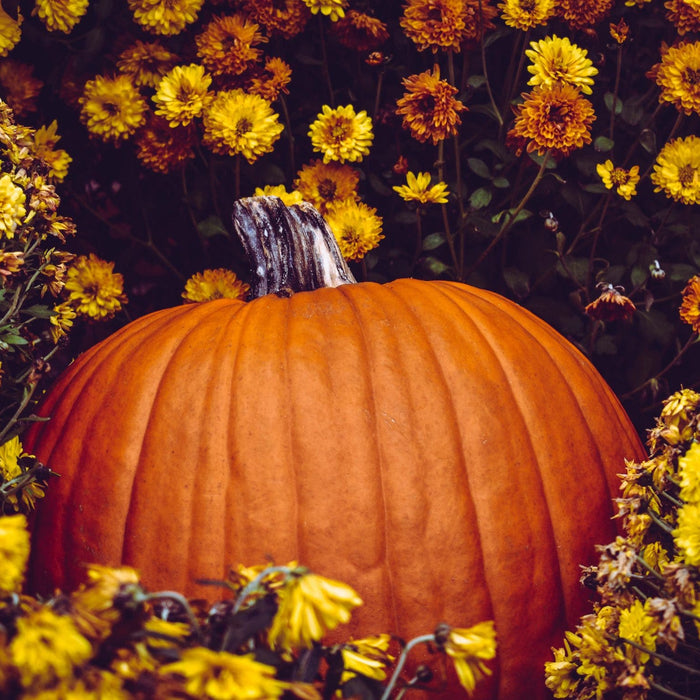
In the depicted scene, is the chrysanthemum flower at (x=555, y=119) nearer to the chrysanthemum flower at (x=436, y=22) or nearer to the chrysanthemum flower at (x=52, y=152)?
the chrysanthemum flower at (x=436, y=22)

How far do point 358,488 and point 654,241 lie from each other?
3.11 feet

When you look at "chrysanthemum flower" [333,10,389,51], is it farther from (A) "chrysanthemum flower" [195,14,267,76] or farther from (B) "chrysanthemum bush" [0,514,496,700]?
(B) "chrysanthemum bush" [0,514,496,700]

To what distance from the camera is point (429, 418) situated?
0.99 m

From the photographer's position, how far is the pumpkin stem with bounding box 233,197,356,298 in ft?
4.14

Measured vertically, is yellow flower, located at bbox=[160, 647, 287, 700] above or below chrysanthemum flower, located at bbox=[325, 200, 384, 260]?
below

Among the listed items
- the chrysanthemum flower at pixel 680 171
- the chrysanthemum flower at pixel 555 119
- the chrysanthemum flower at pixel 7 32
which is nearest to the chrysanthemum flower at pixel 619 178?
the chrysanthemum flower at pixel 680 171

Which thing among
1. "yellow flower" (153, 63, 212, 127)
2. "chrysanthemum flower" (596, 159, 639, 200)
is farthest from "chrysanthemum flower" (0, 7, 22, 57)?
"chrysanthemum flower" (596, 159, 639, 200)

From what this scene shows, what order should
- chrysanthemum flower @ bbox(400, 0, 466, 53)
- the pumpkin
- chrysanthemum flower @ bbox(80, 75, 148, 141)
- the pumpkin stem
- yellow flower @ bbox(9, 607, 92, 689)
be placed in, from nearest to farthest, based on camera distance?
yellow flower @ bbox(9, 607, 92, 689)
the pumpkin
the pumpkin stem
chrysanthemum flower @ bbox(400, 0, 466, 53)
chrysanthemum flower @ bbox(80, 75, 148, 141)

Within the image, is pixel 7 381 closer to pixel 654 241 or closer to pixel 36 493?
pixel 36 493

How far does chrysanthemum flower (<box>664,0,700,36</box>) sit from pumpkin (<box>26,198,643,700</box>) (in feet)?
2.43

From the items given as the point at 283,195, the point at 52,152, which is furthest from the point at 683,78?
the point at 52,152

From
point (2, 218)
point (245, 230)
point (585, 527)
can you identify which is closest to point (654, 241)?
point (585, 527)

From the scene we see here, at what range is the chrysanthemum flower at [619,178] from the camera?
1439 mm

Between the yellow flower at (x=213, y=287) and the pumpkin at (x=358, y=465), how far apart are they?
0.37 m
